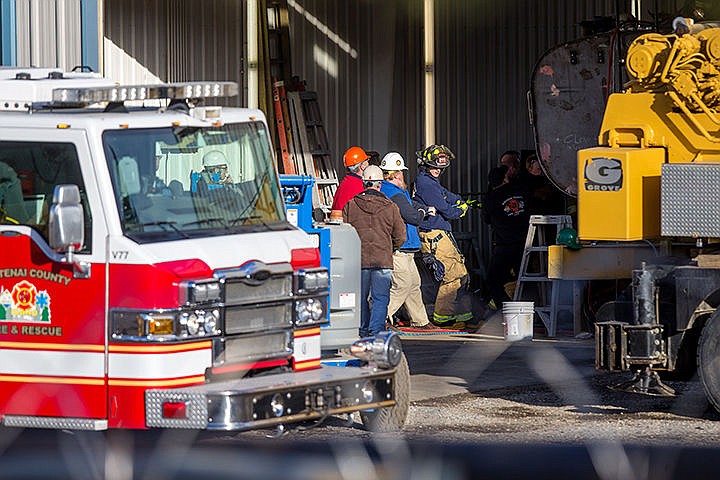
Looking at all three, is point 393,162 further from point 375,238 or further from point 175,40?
point 175,40

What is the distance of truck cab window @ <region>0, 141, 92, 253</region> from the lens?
905cm

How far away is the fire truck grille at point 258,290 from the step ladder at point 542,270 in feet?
23.6

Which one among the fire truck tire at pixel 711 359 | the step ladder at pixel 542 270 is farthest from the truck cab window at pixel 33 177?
the step ladder at pixel 542 270

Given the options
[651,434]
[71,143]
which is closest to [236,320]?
[71,143]

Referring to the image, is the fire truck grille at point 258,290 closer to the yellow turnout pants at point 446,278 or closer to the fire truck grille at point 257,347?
the fire truck grille at point 257,347

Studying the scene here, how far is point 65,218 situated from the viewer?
8625mm

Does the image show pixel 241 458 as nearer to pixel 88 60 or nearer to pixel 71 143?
pixel 71 143

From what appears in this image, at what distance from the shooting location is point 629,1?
64.1 ft

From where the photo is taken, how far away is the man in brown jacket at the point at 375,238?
14711mm

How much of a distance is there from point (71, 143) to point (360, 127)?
40.0ft

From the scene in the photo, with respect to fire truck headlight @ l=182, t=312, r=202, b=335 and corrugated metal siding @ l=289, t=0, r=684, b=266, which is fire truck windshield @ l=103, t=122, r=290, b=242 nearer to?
fire truck headlight @ l=182, t=312, r=202, b=335

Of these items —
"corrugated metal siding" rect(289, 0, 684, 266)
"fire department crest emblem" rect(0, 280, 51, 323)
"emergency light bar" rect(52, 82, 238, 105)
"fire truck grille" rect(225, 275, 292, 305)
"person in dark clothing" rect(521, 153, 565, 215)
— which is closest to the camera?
"fire department crest emblem" rect(0, 280, 51, 323)

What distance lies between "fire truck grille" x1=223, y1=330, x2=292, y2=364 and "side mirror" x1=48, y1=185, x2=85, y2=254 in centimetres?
111

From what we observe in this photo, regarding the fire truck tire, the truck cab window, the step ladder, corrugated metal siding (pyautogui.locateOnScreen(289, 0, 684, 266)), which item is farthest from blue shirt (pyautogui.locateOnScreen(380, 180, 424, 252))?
the truck cab window
